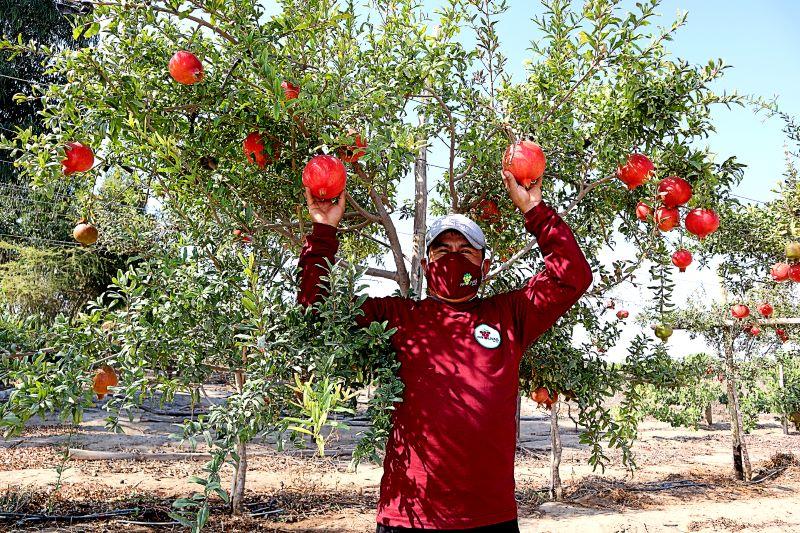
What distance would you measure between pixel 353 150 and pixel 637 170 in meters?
1.29

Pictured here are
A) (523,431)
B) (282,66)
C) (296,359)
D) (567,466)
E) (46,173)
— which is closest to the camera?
(296,359)

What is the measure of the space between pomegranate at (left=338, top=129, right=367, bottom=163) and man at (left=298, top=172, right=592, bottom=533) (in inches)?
9.0

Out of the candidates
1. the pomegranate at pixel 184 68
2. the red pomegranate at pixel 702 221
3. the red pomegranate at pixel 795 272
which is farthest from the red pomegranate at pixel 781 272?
the pomegranate at pixel 184 68

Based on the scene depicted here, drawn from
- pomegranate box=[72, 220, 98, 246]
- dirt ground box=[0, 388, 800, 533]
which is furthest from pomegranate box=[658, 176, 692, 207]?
dirt ground box=[0, 388, 800, 533]

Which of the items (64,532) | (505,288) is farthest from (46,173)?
(64,532)

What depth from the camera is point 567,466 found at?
11625 millimetres

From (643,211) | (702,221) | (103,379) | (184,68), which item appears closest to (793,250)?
(702,221)

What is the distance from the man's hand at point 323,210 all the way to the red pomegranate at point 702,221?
6.26 feet

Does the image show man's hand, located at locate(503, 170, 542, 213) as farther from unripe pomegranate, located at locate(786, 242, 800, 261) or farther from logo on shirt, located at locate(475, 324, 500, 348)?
unripe pomegranate, located at locate(786, 242, 800, 261)

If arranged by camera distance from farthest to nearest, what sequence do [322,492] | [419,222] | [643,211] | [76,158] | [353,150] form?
[322,492] → [419,222] → [643,211] → [353,150] → [76,158]

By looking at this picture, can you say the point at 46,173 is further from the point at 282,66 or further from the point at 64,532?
the point at 64,532

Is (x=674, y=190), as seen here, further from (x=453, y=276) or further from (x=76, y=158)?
(x=76, y=158)

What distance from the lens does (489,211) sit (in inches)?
134

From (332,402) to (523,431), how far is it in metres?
18.8
